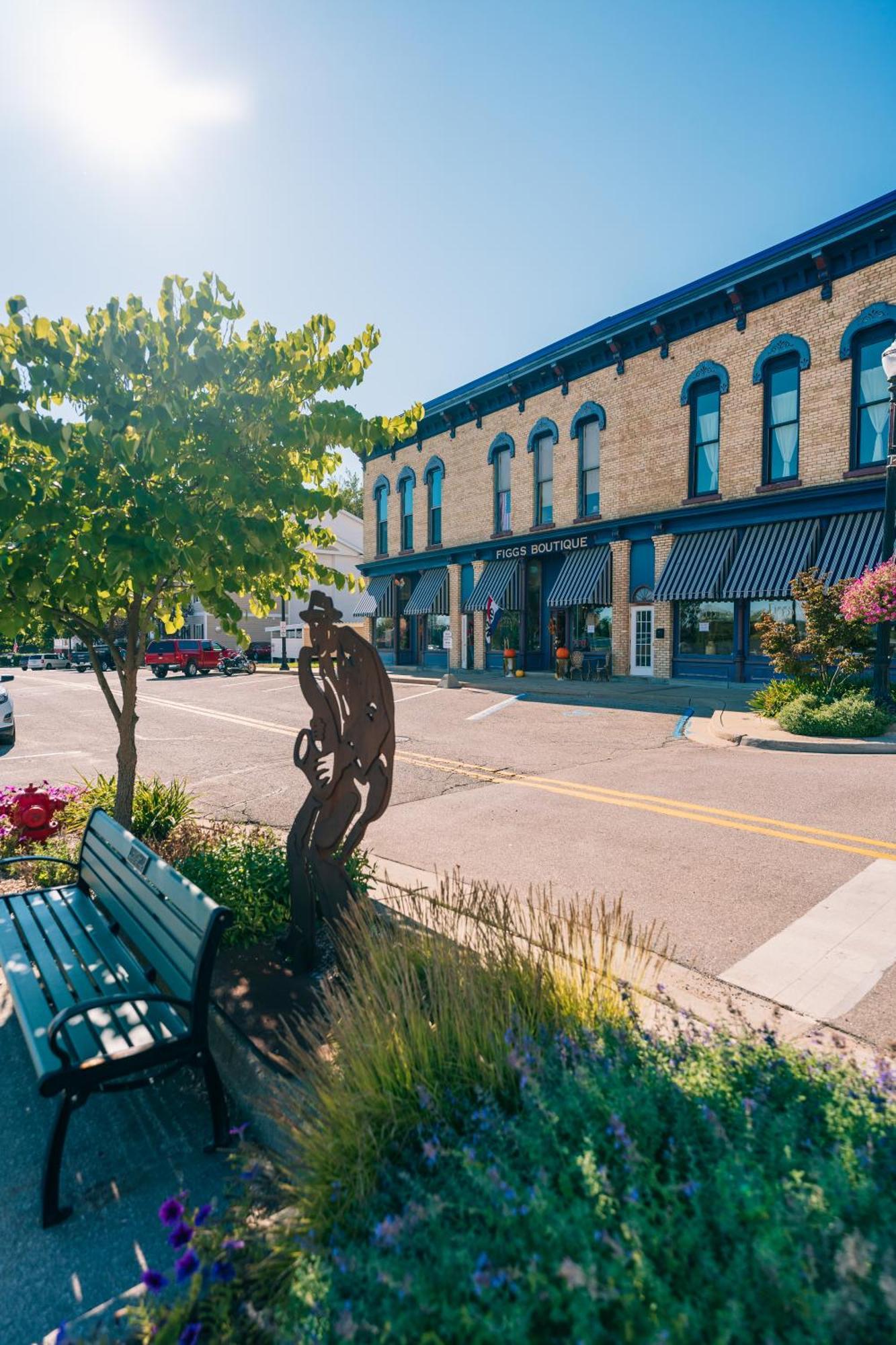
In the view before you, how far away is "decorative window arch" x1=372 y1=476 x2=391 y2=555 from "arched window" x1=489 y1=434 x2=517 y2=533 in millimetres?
7992

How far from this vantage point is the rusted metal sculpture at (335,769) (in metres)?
4.12

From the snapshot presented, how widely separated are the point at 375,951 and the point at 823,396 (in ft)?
68.5

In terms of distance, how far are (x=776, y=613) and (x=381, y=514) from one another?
21381 mm

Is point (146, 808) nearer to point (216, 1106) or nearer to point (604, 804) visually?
point (216, 1106)

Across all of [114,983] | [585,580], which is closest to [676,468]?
[585,580]

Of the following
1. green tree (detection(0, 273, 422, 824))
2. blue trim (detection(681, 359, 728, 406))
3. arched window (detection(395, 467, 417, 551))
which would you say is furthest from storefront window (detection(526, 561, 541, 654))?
green tree (detection(0, 273, 422, 824))

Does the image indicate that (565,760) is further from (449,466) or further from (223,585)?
(449,466)

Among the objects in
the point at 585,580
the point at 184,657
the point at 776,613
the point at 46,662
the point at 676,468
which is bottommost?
the point at 46,662

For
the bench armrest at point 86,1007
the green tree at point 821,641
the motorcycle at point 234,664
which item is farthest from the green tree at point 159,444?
the motorcycle at point 234,664

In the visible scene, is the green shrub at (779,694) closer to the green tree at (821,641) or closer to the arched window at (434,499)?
the green tree at (821,641)

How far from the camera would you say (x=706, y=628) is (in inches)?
874

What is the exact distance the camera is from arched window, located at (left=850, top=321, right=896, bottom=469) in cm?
1827

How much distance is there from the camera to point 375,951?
3125 millimetres

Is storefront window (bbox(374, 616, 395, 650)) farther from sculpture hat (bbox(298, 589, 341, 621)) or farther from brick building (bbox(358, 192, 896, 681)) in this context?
sculpture hat (bbox(298, 589, 341, 621))
